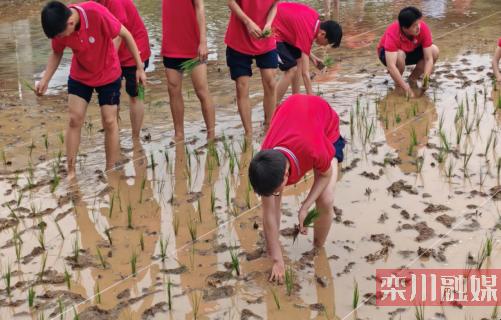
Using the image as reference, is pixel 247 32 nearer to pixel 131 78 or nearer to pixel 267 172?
pixel 131 78

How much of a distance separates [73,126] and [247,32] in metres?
1.47

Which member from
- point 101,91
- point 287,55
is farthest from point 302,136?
point 287,55

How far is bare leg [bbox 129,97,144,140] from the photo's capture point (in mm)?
5634

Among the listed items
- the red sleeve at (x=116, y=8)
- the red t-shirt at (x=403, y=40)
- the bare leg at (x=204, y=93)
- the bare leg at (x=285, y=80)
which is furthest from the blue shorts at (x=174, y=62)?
the red t-shirt at (x=403, y=40)

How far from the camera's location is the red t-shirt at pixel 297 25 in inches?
229

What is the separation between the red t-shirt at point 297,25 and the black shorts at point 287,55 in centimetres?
5

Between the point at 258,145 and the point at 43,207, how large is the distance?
1742mm

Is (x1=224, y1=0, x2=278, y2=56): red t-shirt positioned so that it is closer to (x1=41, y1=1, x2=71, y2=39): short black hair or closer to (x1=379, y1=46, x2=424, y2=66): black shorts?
(x1=41, y1=1, x2=71, y2=39): short black hair

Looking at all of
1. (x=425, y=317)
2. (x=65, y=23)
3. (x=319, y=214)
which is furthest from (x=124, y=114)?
(x=425, y=317)

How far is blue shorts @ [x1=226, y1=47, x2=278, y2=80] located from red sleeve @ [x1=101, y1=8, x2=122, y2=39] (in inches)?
42.7

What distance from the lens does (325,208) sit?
380 centimetres

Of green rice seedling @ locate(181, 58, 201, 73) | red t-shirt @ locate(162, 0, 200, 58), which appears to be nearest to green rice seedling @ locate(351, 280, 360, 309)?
green rice seedling @ locate(181, 58, 201, 73)

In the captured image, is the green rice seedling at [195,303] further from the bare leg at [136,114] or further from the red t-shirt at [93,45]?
the bare leg at [136,114]

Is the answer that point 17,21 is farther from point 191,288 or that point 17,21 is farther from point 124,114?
point 191,288
